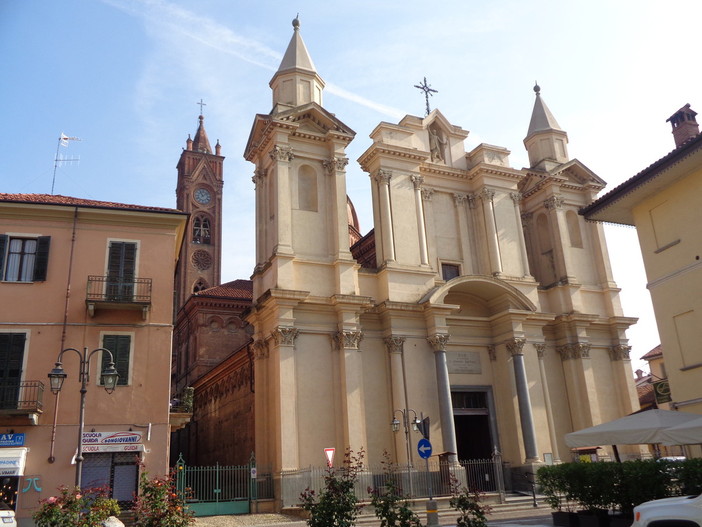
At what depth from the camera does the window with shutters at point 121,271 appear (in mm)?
21697

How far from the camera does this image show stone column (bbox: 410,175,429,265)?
96.7 ft

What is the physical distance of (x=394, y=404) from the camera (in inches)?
1050

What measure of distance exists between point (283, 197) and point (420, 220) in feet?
22.3

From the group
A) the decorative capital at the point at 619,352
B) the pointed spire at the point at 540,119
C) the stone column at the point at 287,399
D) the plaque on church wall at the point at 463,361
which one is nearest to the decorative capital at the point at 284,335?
the stone column at the point at 287,399

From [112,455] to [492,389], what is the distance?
17.5 meters

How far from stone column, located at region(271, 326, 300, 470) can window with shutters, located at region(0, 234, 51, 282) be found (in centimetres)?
878

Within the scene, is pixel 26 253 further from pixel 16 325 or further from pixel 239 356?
pixel 239 356

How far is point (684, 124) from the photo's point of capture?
25.1m

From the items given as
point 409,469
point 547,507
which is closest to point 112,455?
point 409,469

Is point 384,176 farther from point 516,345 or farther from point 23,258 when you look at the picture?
point 23,258

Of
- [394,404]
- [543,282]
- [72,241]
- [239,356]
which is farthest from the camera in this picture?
Result: [543,282]

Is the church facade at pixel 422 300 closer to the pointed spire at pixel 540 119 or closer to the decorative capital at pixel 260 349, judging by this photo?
the decorative capital at pixel 260 349

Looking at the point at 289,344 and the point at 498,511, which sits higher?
the point at 289,344

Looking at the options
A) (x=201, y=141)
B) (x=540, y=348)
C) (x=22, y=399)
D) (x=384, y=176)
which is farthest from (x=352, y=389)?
(x=201, y=141)
